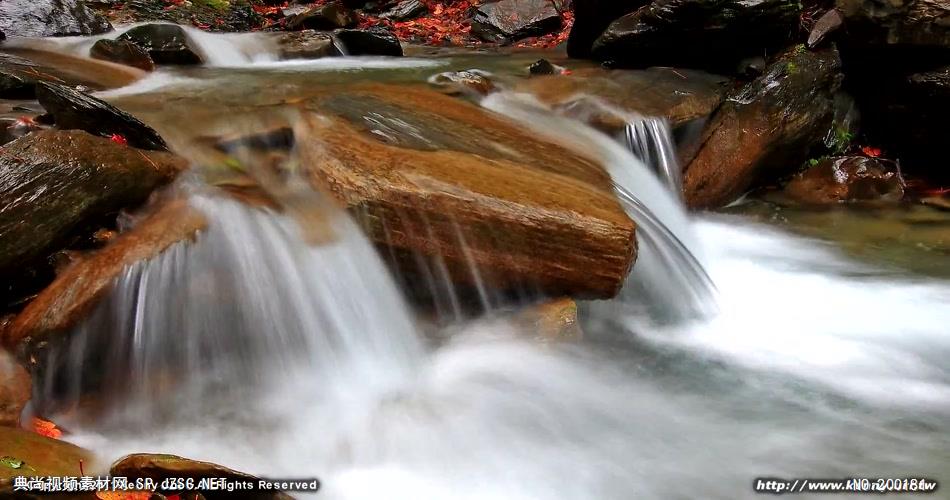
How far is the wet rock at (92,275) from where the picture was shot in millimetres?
3422

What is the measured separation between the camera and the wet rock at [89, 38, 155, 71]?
770 centimetres

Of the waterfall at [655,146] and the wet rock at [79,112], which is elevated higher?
the wet rock at [79,112]

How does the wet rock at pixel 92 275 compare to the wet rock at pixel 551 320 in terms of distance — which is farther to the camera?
the wet rock at pixel 551 320

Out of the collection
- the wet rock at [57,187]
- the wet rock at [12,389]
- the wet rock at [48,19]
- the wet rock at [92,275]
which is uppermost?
the wet rock at [48,19]

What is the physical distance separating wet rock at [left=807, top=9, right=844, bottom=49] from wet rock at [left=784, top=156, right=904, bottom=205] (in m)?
1.50

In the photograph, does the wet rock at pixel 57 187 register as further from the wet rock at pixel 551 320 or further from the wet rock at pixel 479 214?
the wet rock at pixel 551 320

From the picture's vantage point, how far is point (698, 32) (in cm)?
769

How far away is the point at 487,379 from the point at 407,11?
1410 cm

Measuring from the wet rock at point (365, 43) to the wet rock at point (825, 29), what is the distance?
5875 millimetres

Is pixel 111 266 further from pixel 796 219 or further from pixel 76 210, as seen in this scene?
pixel 796 219

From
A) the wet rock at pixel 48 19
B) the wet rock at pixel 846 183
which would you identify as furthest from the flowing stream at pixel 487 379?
the wet rock at pixel 48 19

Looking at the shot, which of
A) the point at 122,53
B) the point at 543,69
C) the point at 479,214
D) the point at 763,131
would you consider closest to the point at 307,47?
the point at 122,53

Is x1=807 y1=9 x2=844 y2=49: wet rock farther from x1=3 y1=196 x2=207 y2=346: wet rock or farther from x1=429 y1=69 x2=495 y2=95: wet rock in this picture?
x1=3 y1=196 x2=207 y2=346: wet rock

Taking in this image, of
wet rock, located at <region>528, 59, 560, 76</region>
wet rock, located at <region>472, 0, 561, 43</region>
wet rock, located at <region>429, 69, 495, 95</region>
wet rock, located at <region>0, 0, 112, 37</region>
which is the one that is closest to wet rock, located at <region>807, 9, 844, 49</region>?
wet rock, located at <region>528, 59, 560, 76</region>
